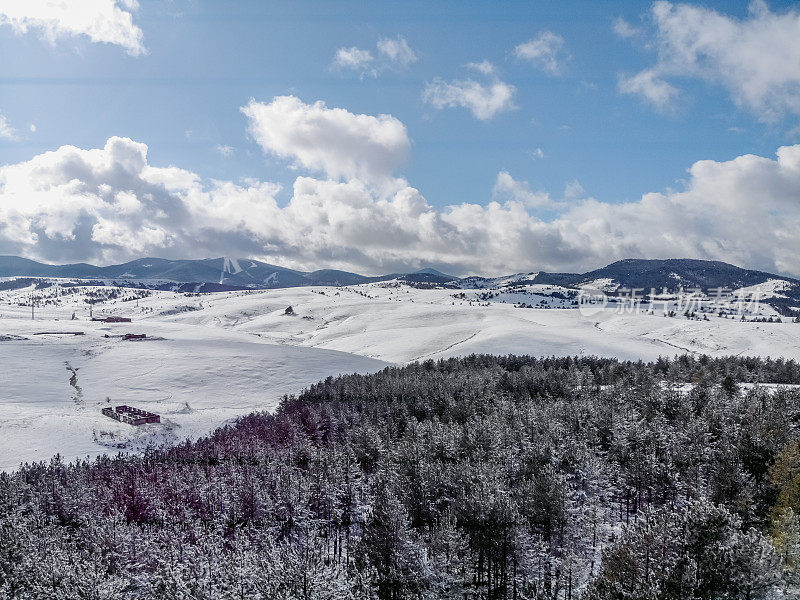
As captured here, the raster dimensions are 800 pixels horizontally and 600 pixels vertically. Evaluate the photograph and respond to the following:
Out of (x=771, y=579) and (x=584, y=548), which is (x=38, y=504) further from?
(x=771, y=579)

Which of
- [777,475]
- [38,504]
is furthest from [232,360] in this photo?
[777,475]

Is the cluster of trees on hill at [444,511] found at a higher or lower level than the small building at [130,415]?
higher

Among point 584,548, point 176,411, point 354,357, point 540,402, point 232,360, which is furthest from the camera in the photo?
point 354,357

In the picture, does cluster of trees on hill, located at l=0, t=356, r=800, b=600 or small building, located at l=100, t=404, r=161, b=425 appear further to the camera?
small building, located at l=100, t=404, r=161, b=425

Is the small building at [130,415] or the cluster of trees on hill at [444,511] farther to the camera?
the small building at [130,415]
